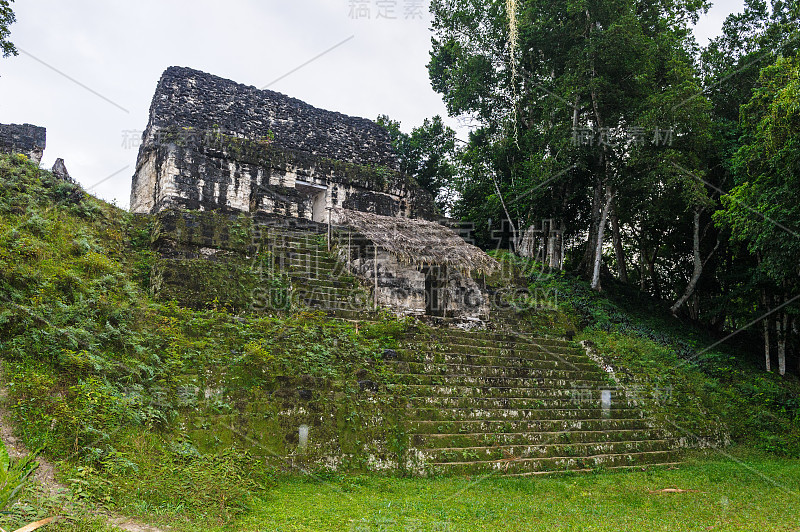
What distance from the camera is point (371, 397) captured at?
7066mm

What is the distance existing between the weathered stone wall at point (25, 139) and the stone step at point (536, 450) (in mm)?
11083

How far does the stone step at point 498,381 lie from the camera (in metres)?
8.06

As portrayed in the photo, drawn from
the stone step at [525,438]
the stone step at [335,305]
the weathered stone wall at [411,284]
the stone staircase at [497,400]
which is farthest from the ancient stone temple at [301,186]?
the stone step at [525,438]

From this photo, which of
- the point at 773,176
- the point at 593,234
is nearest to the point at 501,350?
the point at 773,176

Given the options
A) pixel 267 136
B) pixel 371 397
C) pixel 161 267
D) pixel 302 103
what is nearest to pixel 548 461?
pixel 371 397

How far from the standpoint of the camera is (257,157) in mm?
13414

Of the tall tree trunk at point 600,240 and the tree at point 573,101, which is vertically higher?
the tree at point 573,101

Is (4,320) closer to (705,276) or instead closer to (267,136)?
(267,136)

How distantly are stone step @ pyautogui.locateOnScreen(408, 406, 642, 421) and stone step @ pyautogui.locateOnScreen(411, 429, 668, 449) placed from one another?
307 millimetres

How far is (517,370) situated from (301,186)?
7.84 meters

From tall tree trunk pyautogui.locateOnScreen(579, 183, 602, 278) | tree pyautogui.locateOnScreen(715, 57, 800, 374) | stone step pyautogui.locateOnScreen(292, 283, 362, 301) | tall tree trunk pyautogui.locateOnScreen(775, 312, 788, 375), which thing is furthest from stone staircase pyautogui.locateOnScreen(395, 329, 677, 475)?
tall tree trunk pyautogui.locateOnScreen(579, 183, 602, 278)

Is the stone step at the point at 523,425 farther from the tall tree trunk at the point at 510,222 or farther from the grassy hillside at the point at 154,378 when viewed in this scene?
the tall tree trunk at the point at 510,222

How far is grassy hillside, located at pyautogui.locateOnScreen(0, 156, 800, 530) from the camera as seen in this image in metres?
4.78

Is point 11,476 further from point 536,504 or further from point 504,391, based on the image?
point 504,391
